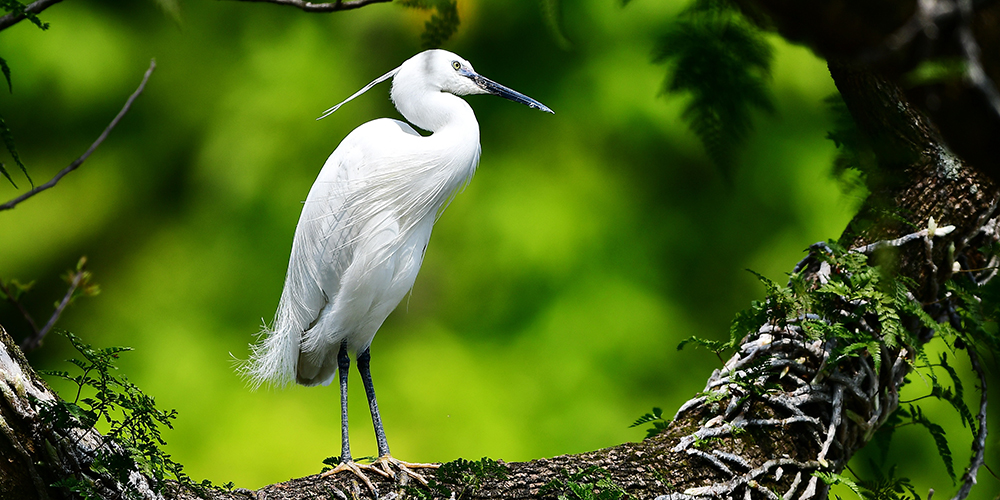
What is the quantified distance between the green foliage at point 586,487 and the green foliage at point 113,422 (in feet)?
1.43

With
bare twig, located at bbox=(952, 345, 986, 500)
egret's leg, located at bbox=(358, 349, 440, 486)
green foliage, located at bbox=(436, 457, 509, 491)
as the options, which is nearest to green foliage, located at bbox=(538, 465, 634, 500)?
green foliage, located at bbox=(436, 457, 509, 491)

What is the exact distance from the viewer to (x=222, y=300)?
265 cm

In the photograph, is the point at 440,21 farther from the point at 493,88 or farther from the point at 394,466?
the point at 493,88

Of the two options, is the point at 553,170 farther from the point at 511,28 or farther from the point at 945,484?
the point at 945,484

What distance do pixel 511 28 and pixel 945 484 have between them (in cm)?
223

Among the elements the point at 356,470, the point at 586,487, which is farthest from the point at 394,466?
the point at 586,487

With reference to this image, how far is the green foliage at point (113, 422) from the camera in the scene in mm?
666

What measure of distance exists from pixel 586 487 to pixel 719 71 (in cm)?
66

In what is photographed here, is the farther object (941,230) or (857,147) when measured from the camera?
(941,230)

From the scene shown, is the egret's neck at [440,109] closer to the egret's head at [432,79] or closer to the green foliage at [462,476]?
the egret's head at [432,79]

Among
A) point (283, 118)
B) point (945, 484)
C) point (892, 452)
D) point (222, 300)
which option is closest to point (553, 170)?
point (283, 118)

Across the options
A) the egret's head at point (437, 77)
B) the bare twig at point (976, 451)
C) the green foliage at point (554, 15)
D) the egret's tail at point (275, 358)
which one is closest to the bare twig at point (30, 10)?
the green foliage at point (554, 15)

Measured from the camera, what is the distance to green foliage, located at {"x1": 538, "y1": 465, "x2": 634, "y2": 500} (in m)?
0.89

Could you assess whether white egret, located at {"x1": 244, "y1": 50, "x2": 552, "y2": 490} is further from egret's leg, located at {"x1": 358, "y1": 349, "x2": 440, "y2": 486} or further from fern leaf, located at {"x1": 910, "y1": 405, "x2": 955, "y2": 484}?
fern leaf, located at {"x1": 910, "y1": 405, "x2": 955, "y2": 484}
